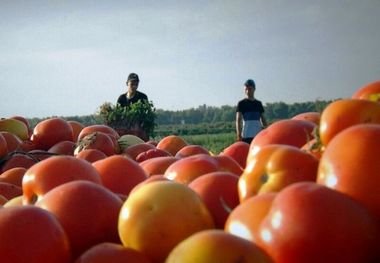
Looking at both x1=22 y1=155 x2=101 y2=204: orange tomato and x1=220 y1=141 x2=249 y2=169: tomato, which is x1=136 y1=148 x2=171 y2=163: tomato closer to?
x1=220 y1=141 x2=249 y2=169: tomato

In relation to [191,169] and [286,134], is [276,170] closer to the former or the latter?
[286,134]

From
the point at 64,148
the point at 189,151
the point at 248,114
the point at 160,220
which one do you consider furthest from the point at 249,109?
the point at 160,220

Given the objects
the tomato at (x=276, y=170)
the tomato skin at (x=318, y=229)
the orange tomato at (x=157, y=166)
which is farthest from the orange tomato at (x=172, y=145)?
the tomato skin at (x=318, y=229)

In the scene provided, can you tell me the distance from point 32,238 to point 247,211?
0.46 metres

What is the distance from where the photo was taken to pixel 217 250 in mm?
952

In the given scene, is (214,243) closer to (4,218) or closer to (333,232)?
(333,232)

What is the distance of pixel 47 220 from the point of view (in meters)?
1.22

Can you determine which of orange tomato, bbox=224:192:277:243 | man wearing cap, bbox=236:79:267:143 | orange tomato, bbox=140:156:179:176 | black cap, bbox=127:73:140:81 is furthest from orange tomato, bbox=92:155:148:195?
man wearing cap, bbox=236:79:267:143

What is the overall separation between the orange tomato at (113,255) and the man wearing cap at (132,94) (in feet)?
18.0

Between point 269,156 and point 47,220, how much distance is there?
51 cm

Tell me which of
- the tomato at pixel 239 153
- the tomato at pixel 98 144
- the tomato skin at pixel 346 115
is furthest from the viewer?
the tomato at pixel 98 144

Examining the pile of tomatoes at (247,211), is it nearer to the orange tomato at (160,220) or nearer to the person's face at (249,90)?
the orange tomato at (160,220)

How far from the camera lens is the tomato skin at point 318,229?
1.00m

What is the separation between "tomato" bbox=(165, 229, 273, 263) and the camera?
0.94 m
